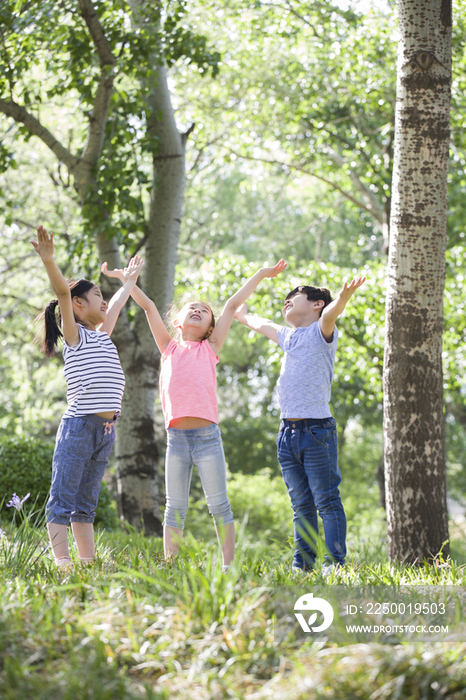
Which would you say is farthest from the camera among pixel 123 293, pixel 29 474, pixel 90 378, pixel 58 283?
pixel 29 474

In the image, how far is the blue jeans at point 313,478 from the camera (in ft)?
10.3

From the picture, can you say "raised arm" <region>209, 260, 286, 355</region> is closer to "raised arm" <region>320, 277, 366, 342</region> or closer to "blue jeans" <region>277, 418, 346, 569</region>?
"raised arm" <region>320, 277, 366, 342</region>

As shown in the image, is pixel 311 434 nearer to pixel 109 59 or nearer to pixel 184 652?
pixel 184 652

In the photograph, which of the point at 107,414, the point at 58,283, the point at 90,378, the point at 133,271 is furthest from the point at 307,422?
the point at 58,283

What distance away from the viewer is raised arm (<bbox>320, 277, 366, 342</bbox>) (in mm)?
3000

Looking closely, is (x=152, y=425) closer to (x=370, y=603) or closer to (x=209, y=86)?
(x=370, y=603)

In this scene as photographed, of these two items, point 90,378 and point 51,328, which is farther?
point 51,328

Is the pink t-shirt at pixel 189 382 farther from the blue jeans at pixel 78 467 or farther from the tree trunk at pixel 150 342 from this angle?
the tree trunk at pixel 150 342

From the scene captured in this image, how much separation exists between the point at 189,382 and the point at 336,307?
887 millimetres

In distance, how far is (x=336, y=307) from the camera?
3084 millimetres

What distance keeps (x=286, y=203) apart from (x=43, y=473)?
14.9 meters

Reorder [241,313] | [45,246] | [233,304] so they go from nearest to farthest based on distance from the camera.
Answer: [45,246], [233,304], [241,313]

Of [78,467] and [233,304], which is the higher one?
[233,304]

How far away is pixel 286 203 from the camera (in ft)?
62.6
